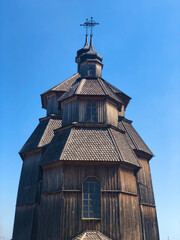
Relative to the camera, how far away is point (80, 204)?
15.5 metres

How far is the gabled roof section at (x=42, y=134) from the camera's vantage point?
2203 cm

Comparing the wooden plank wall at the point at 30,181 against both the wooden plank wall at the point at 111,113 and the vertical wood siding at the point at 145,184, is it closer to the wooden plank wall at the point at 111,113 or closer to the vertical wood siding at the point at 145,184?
the wooden plank wall at the point at 111,113

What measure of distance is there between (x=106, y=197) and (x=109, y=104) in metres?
7.63

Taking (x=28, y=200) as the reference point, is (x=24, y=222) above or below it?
below

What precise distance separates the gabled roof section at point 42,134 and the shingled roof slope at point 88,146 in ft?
10.2

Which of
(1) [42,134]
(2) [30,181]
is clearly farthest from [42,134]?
(2) [30,181]

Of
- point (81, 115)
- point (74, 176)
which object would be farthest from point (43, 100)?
point (74, 176)

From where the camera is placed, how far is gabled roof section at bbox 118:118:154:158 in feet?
74.5

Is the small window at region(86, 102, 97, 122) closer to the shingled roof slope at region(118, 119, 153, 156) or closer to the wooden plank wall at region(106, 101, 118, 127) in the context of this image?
the wooden plank wall at region(106, 101, 118, 127)

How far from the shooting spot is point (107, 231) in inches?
596

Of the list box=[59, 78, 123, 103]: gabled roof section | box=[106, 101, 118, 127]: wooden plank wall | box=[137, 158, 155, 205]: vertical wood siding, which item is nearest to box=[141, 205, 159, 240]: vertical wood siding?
box=[137, 158, 155, 205]: vertical wood siding

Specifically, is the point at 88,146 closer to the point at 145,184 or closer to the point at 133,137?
the point at 133,137

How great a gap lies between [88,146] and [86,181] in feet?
7.71

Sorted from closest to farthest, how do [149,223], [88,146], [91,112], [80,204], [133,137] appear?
1. [80,204]
2. [88,146]
3. [91,112]
4. [149,223]
5. [133,137]
